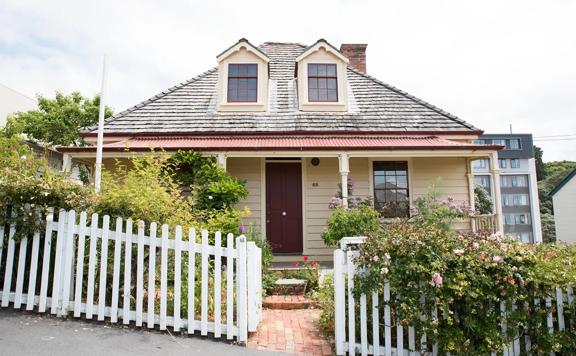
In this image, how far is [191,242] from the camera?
426cm

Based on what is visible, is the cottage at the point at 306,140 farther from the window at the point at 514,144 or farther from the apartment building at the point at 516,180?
the window at the point at 514,144

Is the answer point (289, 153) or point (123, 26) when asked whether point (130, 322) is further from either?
point (123, 26)

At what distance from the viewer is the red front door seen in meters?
9.96

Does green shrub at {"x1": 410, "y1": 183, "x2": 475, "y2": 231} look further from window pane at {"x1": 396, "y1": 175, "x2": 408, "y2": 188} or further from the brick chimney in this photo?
the brick chimney

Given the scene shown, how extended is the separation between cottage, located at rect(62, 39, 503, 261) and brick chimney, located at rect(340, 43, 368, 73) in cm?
232

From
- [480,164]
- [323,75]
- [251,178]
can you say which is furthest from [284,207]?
[480,164]

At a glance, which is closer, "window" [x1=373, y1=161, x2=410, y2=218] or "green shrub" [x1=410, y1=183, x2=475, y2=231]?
"green shrub" [x1=410, y1=183, x2=475, y2=231]

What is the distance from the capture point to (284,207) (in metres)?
10.1

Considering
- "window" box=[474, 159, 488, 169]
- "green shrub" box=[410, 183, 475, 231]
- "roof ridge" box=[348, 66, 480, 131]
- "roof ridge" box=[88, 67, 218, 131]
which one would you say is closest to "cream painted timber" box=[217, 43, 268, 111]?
"roof ridge" box=[88, 67, 218, 131]

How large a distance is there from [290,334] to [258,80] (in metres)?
8.66

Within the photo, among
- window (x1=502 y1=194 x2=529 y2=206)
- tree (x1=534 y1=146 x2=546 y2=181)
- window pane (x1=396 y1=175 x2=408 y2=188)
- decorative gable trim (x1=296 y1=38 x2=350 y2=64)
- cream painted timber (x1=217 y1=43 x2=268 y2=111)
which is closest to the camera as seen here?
window pane (x1=396 y1=175 x2=408 y2=188)

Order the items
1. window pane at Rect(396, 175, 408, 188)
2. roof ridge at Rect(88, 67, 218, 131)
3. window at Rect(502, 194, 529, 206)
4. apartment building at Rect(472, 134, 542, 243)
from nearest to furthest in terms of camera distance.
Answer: window pane at Rect(396, 175, 408, 188), roof ridge at Rect(88, 67, 218, 131), apartment building at Rect(472, 134, 542, 243), window at Rect(502, 194, 529, 206)

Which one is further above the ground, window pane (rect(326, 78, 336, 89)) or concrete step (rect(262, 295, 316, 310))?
window pane (rect(326, 78, 336, 89))

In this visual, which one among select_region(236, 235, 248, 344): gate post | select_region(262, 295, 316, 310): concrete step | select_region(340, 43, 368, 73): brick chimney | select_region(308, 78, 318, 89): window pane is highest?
select_region(340, 43, 368, 73): brick chimney
